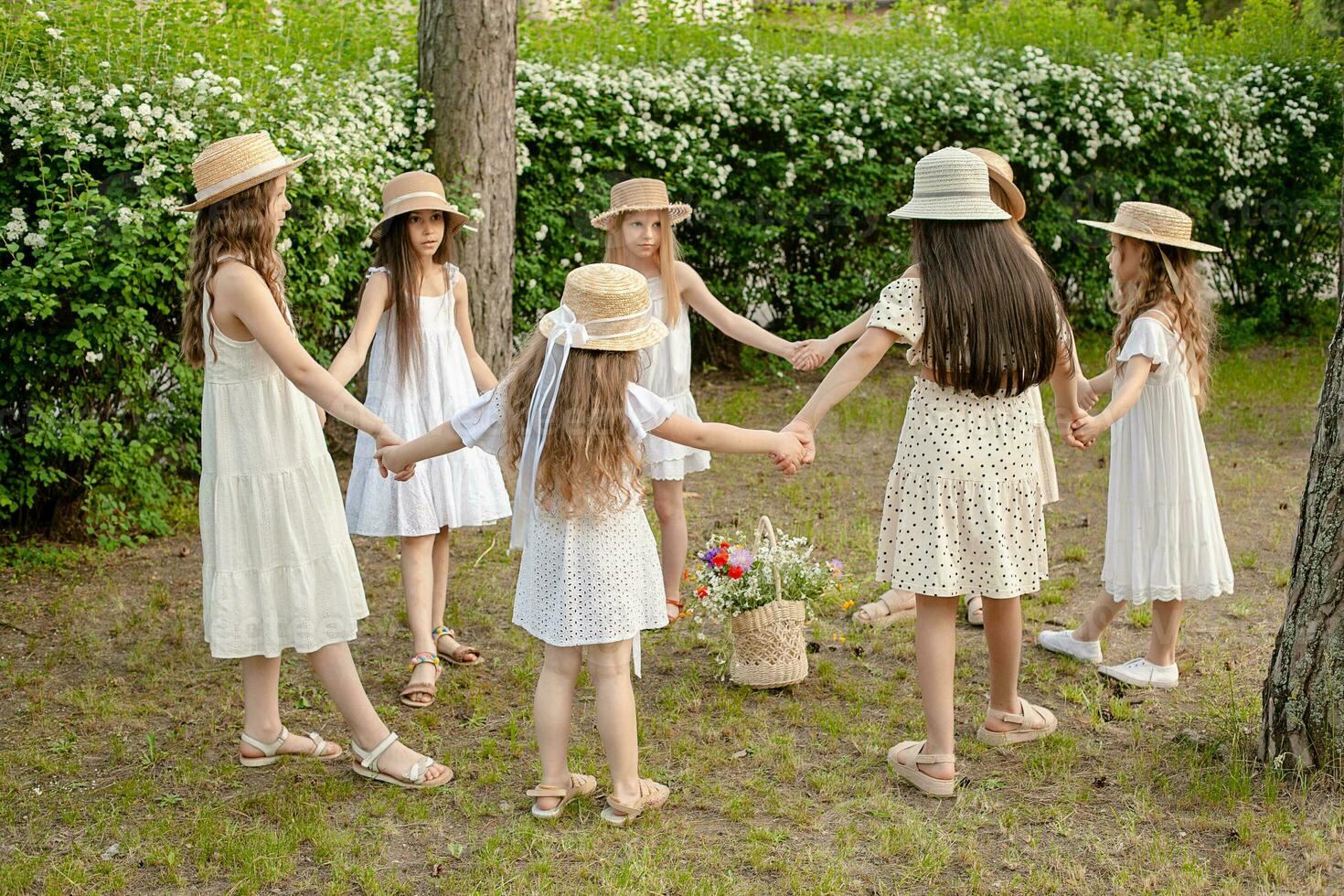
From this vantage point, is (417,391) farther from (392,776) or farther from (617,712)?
(617,712)

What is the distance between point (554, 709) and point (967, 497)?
1.36 meters

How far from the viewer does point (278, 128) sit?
6.21 m

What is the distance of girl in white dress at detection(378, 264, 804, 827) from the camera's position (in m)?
3.51

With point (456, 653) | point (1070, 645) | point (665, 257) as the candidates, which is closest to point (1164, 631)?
point (1070, 645)

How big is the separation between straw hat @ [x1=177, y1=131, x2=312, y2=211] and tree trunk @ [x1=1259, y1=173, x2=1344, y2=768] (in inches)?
123

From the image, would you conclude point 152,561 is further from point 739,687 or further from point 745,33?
point 745,33

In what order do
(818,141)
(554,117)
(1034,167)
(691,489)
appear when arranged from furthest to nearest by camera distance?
(1034,167) < (818,141) < (554,117) < (691,489)

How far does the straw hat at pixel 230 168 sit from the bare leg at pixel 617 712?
1.69 meters

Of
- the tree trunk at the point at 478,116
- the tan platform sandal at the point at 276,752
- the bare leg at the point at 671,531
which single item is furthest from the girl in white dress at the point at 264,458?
the tree trunk at the point at 478,116

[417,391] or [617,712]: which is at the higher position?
[417,391]

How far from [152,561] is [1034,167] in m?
7.15

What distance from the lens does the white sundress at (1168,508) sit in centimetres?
461

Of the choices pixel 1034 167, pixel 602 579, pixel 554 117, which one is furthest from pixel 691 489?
pixel 1034 167

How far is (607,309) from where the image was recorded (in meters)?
3.51
